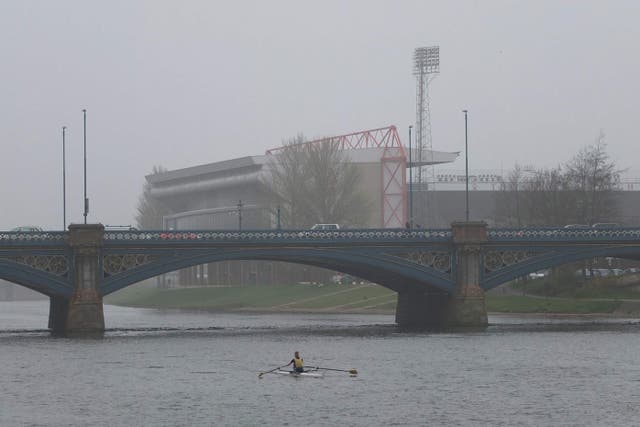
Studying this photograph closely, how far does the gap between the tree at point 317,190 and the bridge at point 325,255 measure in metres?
60.3

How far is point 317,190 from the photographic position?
177875mm

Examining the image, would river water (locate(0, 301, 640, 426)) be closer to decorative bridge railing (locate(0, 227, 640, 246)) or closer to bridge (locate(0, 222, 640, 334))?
bridge (locate(0, 222, 640, 334))

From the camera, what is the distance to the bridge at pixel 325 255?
104 m

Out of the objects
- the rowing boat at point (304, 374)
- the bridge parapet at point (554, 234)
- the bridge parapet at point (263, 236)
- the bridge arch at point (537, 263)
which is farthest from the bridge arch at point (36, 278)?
the bridge parapet at point (554, 234)

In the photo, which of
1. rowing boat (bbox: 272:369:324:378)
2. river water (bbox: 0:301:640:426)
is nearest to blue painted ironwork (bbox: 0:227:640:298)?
river water (bbox: 0:301:640:426)

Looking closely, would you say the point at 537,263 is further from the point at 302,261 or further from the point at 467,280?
the point at 302,261

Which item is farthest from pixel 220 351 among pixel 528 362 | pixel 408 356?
pixel 528 362

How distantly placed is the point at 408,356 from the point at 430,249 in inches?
968

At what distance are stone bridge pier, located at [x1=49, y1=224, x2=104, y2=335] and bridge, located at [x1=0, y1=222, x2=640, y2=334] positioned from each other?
0.23ft

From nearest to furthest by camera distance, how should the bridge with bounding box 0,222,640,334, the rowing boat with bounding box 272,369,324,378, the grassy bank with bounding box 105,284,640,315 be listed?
the rowing boat with bounding box 272,369,324,378
the bridge with bounding box 0,222,640,334
the grassy bank with bounding box 105,284,640,315

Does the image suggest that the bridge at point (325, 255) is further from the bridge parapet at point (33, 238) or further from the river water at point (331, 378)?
the river water at point (331, 378)

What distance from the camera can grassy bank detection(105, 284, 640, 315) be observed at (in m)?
130

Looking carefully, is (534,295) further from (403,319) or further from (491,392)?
(491,392)

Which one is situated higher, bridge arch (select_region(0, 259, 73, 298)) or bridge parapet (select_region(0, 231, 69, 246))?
bridge parapet (select_region(0, 231, 69, 246))
